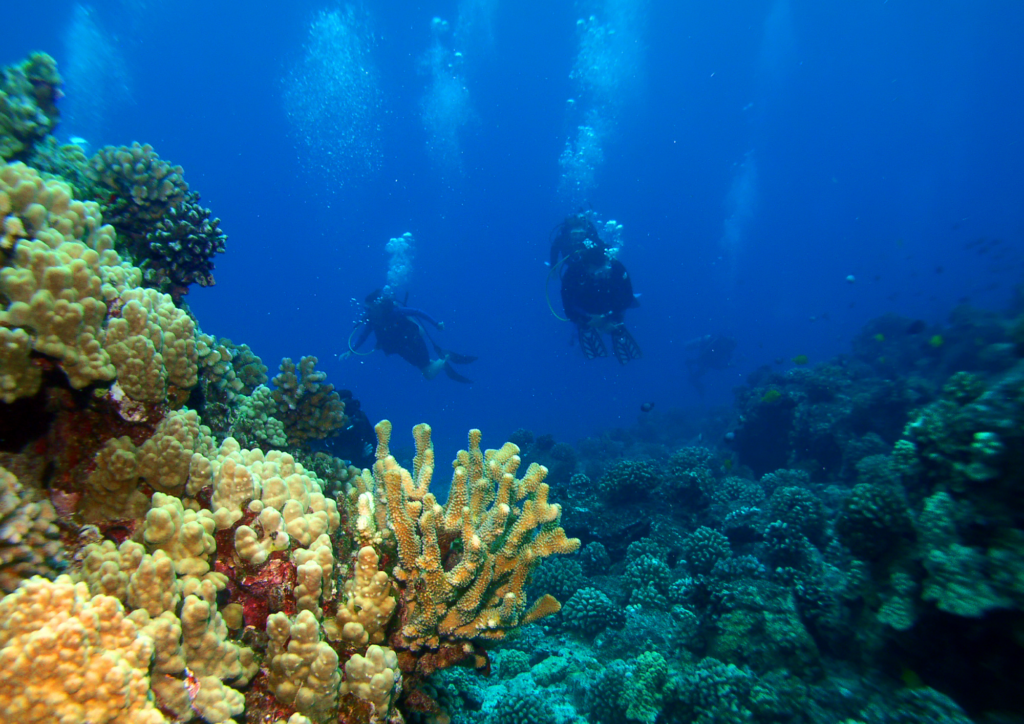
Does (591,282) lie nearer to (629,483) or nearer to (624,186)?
(629,483)

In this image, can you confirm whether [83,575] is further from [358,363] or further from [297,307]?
[297,307]

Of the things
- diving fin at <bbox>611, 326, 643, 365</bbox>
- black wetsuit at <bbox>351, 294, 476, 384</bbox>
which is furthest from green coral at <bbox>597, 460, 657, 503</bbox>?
black wetsuit at <bbox>351, 294, 476, 384</bbox>

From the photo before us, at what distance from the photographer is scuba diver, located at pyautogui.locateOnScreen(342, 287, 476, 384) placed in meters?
16.9

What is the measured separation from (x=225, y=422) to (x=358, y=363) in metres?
139

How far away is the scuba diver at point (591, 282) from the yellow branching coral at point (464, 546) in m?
13.8

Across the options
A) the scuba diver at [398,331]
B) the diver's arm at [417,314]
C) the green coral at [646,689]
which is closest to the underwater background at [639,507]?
the green coral at [646,689]

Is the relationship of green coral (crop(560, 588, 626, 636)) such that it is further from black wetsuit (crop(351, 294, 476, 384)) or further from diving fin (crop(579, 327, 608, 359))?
diving fin (crop(579, 327, 608, 359))

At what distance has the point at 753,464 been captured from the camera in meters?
14.2

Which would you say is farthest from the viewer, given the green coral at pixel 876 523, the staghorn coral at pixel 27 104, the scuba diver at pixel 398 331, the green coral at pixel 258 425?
the scuba diver at pixel 398 331

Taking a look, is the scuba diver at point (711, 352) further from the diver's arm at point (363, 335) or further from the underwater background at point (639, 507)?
the diver's arm at point (363, 335)

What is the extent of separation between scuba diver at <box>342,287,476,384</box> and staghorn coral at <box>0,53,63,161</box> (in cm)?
1168

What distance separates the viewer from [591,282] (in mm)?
16109

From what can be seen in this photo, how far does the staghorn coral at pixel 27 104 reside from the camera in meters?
4.10

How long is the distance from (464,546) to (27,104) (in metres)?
6.03
